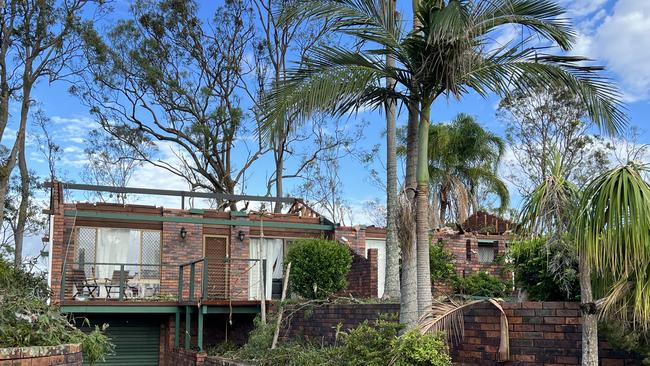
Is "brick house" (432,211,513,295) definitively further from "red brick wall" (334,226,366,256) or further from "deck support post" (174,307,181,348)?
"deck support post" (174,307,181,348)

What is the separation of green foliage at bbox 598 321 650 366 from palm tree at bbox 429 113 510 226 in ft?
53.8

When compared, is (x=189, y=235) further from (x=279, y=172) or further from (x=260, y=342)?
(x=279, y=172)

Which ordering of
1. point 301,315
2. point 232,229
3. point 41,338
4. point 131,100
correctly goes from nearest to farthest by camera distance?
point 41,338, point 301,315, point 232,229, point 131,100

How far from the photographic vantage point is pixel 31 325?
595 cm

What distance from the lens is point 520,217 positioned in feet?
22.0

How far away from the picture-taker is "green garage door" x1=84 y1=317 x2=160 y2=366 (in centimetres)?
1695

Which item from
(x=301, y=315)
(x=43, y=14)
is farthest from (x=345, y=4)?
(x=43, y=14)

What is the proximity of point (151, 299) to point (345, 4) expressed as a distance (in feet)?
36.4

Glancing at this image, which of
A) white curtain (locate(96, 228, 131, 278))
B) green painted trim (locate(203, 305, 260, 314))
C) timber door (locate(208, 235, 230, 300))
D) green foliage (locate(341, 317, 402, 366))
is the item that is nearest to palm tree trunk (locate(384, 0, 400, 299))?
green painted trim (locate(203, 305, 260, 314))

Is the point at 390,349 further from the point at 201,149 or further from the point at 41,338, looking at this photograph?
the point at 201,149

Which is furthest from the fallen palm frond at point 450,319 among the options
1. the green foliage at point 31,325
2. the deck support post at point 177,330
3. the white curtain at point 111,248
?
the white curtain at point 111,248

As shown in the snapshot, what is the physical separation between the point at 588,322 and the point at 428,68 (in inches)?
130

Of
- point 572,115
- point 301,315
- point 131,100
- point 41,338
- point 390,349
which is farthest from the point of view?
point 131,100

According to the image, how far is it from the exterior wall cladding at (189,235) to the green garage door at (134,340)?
1122 millimetres
